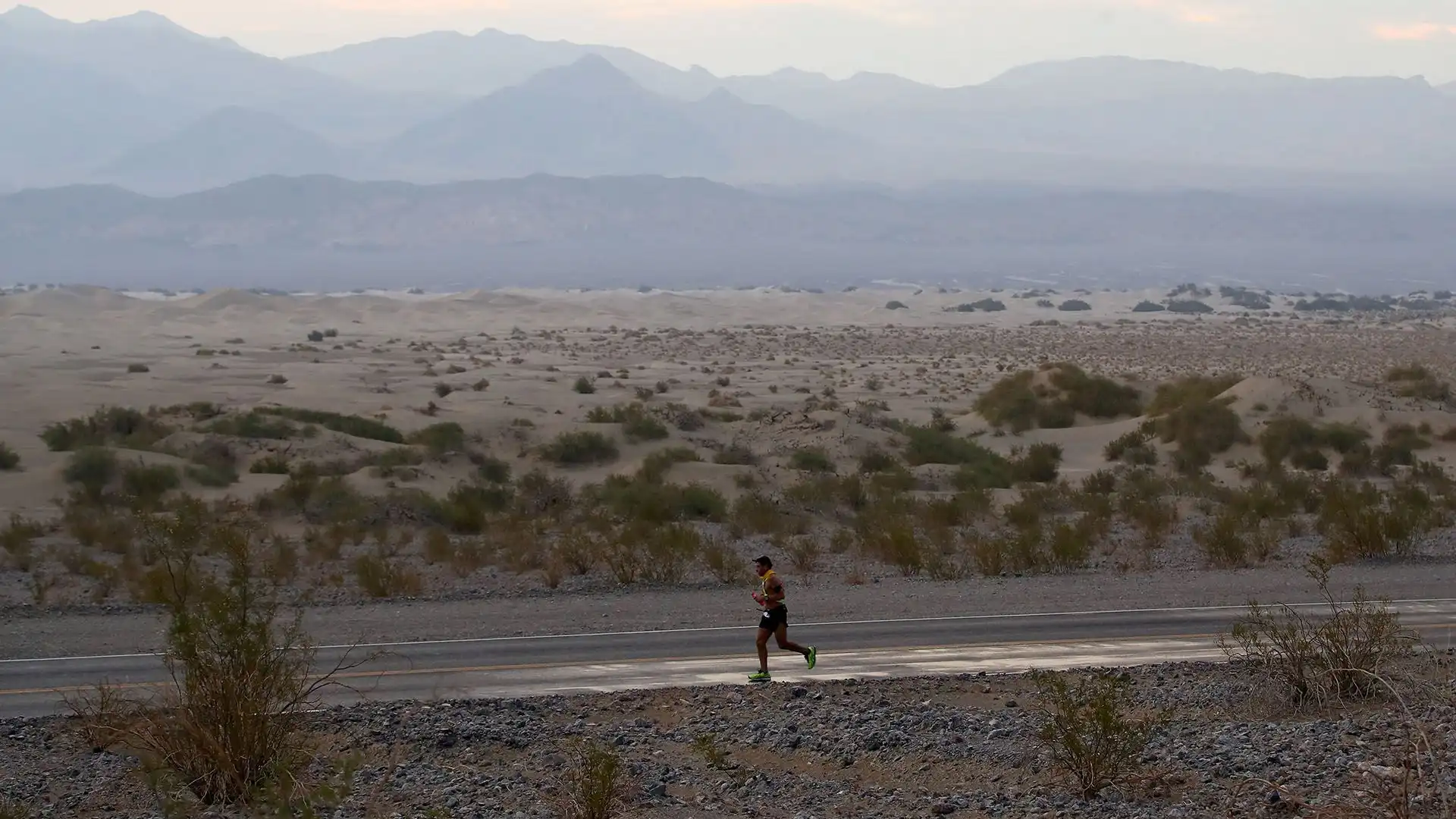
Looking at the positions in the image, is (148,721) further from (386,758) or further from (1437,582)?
(1437,582)

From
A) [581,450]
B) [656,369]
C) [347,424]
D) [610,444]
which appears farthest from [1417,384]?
[347,424]

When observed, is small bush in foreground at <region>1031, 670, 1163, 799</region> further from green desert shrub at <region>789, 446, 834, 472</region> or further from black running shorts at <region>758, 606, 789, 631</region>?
green desert shrub at <region>789, 446, 834, 472</region>

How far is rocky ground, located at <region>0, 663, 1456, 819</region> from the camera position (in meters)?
9.63

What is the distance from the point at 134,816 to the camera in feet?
31.3

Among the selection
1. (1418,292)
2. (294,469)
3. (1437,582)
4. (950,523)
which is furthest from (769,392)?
(1418,292)

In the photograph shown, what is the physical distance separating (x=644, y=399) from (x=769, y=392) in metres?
5.91

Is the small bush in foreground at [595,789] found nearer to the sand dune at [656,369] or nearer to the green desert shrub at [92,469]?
the sand dune at [656,369]

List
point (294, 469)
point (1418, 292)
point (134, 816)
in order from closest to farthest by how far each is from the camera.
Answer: point (134, 816) < point (294, 469) < point (1418, 292)

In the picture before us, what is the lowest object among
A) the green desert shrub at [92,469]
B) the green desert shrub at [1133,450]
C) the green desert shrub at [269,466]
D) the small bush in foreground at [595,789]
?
the green desert shrub at [1133,450]

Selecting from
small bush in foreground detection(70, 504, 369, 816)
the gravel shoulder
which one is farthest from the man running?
small bush in foreground detection(70, 504, 369, 816)

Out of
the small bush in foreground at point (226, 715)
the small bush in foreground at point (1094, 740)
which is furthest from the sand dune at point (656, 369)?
the small bush in foreground at point (1094, 740)

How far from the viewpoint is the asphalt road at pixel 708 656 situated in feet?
45.5

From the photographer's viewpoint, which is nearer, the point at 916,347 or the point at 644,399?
the point at 644,399

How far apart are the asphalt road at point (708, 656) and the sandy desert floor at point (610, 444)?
3.02 ft
